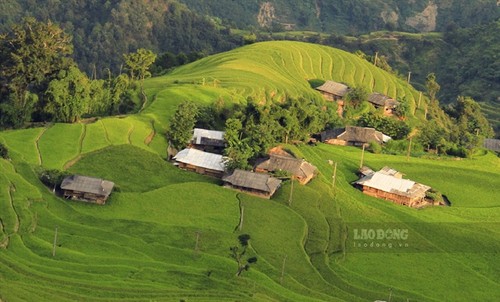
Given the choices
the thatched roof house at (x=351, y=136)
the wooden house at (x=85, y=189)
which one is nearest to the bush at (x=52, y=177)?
the wooden house at (x=85, y=189)

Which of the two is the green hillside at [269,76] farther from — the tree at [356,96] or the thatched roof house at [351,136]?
the thatched roof house at [351,136]

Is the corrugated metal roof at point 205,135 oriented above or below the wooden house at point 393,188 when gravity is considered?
above

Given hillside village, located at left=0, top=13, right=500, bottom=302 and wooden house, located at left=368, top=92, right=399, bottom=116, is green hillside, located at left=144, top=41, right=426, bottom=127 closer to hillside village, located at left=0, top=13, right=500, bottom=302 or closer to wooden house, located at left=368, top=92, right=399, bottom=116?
hillside village, located at left=0, top=13, right=500, bottom=302

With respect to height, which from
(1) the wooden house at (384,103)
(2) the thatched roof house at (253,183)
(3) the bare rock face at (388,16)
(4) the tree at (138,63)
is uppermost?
(3) the bare rock face at (388,16)

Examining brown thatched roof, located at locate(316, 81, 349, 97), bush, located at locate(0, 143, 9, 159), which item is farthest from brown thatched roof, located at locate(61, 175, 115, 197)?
brown thatched roof, located at locate(316, 81, 349, 97)

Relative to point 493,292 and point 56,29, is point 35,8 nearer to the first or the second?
point 56,29

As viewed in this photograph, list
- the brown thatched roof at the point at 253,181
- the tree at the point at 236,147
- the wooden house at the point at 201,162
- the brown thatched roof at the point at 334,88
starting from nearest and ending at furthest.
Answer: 1. the brown thatched roof at the point at 253,181
2. the tree at the point at 236,147
3. the wooden house at the point at 201,162
4. the brown thatched roof at the point at 334,88

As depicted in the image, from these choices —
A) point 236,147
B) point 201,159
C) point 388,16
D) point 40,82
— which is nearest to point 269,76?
point 236,147

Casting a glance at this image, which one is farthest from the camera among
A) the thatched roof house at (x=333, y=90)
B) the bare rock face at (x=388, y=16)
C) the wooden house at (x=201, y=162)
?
the bare rock face at (x=388, y=16)
